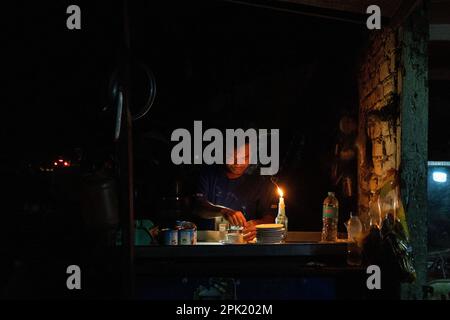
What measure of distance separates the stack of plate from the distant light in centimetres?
338

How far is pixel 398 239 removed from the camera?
3.67 metres

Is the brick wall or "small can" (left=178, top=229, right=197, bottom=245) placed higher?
the brick wall

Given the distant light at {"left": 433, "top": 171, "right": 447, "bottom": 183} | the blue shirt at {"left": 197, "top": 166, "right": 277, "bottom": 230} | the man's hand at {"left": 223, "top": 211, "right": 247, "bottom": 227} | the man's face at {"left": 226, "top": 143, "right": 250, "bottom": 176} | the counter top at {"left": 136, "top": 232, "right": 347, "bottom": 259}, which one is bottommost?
the counter top at {"left": 136, "top": 232, "right": 347, "bottom": 259}

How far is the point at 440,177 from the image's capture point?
6352mm

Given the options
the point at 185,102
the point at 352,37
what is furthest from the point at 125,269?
the point at 352,37

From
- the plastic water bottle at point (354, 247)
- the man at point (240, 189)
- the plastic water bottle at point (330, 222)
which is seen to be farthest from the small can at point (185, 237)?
the plastic water bottle at point (354, 247)

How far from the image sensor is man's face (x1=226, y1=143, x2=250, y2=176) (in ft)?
19.5

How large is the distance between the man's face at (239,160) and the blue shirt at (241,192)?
268 millimetres

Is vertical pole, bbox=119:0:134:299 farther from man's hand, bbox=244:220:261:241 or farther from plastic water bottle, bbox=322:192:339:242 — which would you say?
plastic water bottle, bbox=322:192:339:242

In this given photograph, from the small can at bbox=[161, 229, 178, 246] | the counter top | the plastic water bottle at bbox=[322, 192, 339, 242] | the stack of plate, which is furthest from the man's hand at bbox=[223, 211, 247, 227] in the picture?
the plastic water bottle at bbox=[322, 192, 339, 242]

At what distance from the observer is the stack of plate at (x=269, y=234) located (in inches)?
179

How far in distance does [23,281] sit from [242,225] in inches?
107

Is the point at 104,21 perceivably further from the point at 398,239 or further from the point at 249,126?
the point at 398,239

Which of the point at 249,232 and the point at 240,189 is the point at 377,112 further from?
the point at 240,189
